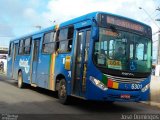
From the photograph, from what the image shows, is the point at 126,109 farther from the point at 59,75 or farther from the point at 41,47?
the point at 41,47

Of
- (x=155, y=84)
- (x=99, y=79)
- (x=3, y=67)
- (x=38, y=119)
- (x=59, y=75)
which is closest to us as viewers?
(x=38, y=119)

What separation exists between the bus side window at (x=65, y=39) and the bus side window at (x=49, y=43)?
30.5 inches

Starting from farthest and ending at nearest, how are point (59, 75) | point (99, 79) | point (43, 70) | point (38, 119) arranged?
1. point (43, 70)
2. point (59, 75)
3. point (99, 79)
4. point (38, 119)

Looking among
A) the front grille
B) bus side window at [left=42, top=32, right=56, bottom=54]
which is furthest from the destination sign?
bus side window at [left=42, top=32, right=56, bottom=54]

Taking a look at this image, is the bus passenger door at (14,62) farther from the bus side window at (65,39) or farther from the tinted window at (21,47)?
the bus side window at (65,39)

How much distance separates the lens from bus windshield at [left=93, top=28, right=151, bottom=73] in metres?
12.2

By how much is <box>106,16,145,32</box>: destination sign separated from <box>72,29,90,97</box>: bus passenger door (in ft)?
2.69

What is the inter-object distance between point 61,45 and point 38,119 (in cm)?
491

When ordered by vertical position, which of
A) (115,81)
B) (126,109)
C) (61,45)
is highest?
(61,45)

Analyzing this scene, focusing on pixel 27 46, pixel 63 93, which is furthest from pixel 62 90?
pixel 27 46

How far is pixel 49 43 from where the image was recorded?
647 inches

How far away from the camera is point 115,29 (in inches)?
495

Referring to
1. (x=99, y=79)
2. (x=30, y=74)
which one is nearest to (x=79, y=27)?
(x=99, y=79)

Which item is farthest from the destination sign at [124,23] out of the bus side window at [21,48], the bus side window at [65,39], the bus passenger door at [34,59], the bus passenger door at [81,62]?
the bus side window at [21,48]
